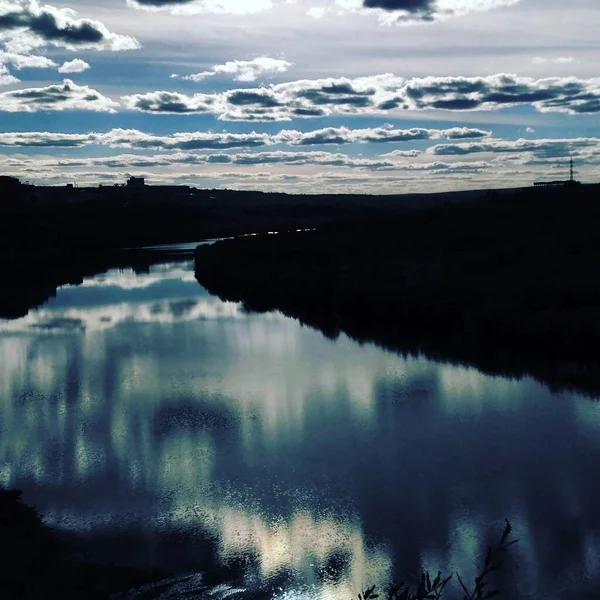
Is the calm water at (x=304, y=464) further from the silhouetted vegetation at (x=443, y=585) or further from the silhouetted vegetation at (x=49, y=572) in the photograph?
the silhouetted vegetation at (x=443, y=585)

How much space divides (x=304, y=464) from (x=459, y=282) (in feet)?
71.0

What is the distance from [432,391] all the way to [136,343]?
11.4m

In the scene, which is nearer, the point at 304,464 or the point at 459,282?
the point at 304,464

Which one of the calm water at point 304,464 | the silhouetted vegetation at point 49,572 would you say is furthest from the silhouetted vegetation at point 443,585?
the silhouetted vegetation at point 49,572

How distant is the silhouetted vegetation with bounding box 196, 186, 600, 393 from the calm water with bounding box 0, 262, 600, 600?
307 cm

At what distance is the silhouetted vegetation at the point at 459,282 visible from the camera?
22562 millimetres

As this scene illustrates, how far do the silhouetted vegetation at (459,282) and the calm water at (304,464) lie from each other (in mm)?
3071

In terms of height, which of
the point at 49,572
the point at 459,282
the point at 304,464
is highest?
the point at 459,282

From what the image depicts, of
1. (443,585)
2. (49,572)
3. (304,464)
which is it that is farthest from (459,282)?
(443,585)

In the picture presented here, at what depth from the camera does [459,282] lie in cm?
3353

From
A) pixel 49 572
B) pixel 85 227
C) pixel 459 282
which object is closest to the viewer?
pixel 49 572

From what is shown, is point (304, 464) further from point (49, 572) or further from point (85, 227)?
point (85, 227)

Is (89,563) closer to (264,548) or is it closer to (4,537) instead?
(4,537)

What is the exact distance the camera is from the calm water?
32.5 feet
